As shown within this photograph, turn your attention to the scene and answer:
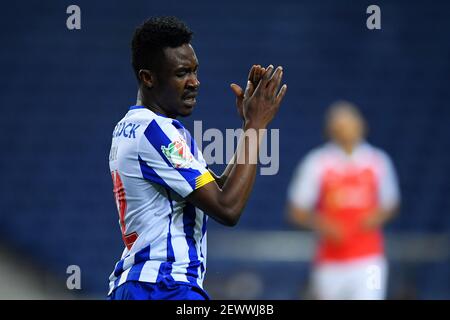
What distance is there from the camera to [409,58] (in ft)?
33.7

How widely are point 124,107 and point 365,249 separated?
3.84 metres

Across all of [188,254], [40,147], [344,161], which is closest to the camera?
[188,254]

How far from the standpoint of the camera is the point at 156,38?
3.46m

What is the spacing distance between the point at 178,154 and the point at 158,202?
0.20 m

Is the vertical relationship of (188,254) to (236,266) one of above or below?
above

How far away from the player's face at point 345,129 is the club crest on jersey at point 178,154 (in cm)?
428

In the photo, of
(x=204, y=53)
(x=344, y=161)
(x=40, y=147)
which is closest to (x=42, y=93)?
(x=40, y=147)

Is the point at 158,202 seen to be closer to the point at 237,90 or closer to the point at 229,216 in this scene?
the point at 229,216

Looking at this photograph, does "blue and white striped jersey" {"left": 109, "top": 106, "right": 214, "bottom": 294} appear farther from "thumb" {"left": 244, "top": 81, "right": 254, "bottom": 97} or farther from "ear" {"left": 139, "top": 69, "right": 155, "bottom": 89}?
"thumb" {"left": 244, "top": 81, "right": 254, "bottom": 97}

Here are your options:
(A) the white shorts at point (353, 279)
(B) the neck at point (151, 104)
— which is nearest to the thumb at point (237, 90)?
(B) the neck at point (151, 104)

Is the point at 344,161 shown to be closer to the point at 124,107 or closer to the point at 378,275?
the point at 378,275

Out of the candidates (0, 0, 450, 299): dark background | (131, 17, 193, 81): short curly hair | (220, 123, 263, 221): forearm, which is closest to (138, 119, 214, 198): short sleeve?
(220, 123, 263, 221): forearm

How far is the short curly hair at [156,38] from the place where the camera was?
346cm

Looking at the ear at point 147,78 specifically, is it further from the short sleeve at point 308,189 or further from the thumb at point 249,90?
the short sleeve at point 308,189
